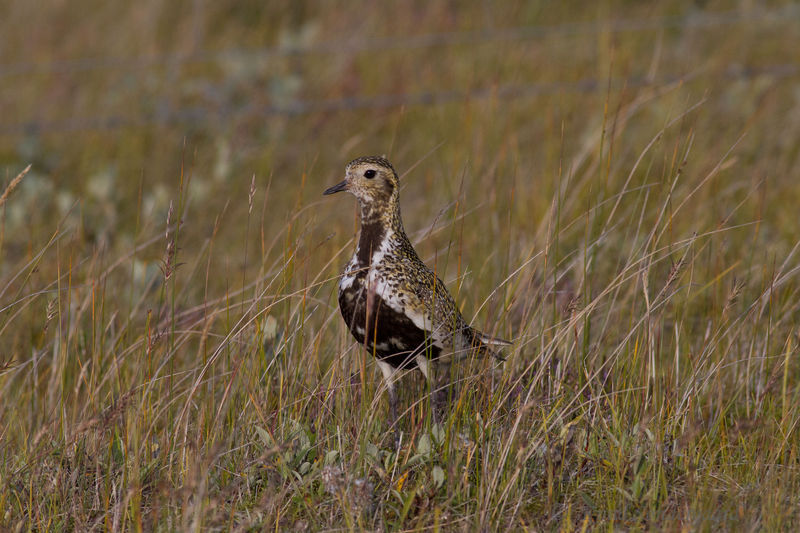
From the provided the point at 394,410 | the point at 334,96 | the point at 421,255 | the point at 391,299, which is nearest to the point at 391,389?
the point at 394,410

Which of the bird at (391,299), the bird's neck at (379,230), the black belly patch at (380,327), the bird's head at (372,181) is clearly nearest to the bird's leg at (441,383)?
the bird at (391,299)

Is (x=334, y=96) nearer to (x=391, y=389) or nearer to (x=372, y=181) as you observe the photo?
(x=372, y=181)

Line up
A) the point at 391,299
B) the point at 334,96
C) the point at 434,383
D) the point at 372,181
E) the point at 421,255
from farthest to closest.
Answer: the point at 334,96
the point at 421,255
the point at 434,383
the point at 372,181
the point at 391,299

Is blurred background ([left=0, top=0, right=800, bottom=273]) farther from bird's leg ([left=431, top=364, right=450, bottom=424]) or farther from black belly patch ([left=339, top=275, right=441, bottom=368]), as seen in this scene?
black belly patch ([left=339, top=275, right=441, bottom=368])

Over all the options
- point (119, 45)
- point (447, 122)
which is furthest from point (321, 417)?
point (119, 45)

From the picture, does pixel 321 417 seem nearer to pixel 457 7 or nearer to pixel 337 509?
pixel 337 509

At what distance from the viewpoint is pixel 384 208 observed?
386 cm

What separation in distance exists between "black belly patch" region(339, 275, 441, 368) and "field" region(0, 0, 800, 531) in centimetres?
20

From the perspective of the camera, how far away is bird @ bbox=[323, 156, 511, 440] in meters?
3.67

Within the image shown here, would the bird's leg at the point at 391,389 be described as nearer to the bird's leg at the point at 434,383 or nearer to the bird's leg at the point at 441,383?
the bird's leg at the point at 434,383

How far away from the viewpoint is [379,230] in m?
3.85

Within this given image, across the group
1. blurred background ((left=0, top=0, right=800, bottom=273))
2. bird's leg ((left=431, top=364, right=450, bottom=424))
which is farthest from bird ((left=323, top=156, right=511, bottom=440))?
blurred background ((left=0, top=0, right=800, bottom=273))

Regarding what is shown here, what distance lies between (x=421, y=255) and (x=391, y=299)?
2.48 meters

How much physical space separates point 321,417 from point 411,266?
26.8 inches
